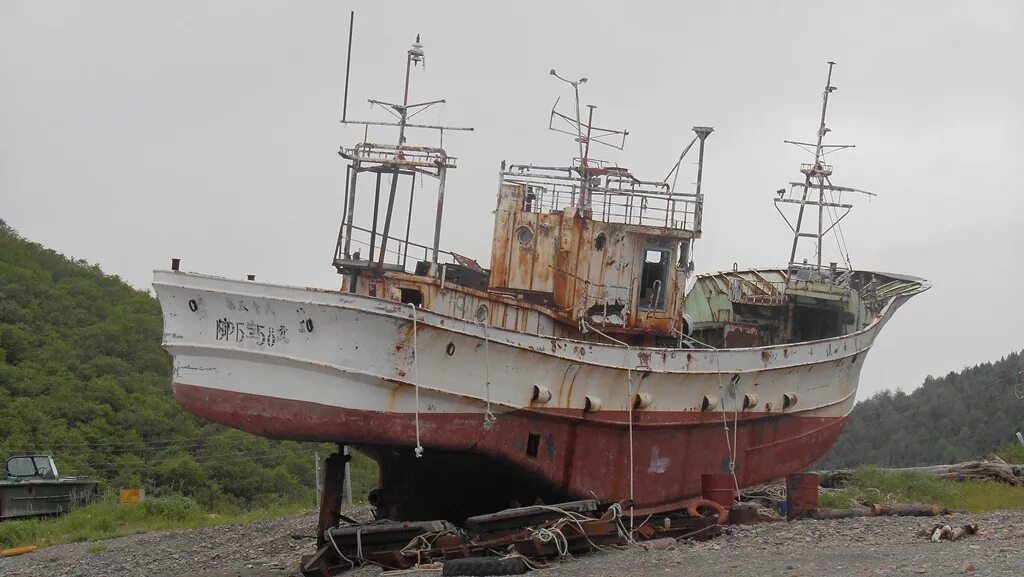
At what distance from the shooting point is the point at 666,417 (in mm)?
18156

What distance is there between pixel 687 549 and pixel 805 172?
13971 mm

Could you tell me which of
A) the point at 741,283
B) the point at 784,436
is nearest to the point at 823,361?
the point at 784,436

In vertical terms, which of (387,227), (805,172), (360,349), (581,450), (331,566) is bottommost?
(331,566)

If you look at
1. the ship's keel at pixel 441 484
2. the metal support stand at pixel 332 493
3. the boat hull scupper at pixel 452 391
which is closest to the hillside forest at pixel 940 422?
the boat hull scupper at pixel 452 391

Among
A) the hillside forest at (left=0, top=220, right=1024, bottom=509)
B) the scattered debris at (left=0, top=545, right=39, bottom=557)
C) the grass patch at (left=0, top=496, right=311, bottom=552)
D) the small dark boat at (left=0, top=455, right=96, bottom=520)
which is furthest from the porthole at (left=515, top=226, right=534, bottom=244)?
the hillside forest at (left=0, top=220, right=1024, bottom=509)

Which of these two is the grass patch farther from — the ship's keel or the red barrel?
the red barrel

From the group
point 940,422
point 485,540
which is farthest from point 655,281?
point 940,422

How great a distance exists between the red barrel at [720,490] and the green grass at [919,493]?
2.05m

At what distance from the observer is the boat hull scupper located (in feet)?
47.2

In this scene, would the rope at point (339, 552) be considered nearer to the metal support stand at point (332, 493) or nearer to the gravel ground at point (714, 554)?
the gravel ground at point (714, 554)

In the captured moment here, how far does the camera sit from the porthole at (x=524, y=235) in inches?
722

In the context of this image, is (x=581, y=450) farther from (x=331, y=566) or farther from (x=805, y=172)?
(x=805, y=172)

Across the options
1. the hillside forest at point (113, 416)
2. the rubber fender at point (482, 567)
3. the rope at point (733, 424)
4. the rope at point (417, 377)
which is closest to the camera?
the rubber fender at point (482, 567)

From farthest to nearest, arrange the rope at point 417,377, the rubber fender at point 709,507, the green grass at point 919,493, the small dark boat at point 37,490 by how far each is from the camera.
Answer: the small dark boat at point 37,490, the green grass at point 919,493, the rubber fender at point 709,507, the rope at point 417,377
